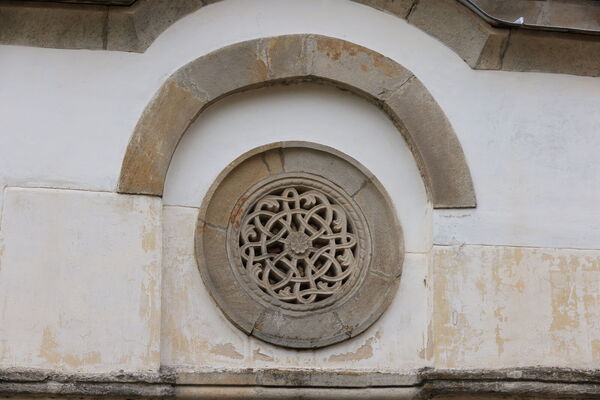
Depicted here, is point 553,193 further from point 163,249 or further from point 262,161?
point 163,249

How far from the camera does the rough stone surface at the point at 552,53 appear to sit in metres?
9.40

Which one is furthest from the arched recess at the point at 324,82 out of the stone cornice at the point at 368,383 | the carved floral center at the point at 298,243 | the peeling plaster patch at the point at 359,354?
the stone cornice at the point at 368,383

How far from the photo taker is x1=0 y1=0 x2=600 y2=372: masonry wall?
8.68 metres

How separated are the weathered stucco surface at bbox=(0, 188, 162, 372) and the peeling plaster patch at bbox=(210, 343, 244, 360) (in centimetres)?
41

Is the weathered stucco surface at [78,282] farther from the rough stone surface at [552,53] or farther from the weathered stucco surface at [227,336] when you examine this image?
the rough stone surface at [552,53]

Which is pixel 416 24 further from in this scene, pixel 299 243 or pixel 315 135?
pixel 299 243

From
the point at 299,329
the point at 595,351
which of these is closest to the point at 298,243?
the point at 299,329

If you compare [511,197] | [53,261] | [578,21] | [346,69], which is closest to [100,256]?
[53,261]

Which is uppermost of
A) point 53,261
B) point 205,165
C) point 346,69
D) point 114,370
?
point 346,69

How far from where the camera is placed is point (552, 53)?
9.46m

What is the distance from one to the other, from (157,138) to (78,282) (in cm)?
103

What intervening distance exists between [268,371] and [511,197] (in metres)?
1.93

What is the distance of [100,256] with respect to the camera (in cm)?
873

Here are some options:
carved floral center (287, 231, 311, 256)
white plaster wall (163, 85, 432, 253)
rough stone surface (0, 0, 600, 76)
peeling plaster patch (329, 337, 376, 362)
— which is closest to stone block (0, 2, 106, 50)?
rough stone surface (0, 0, 600, 76)
